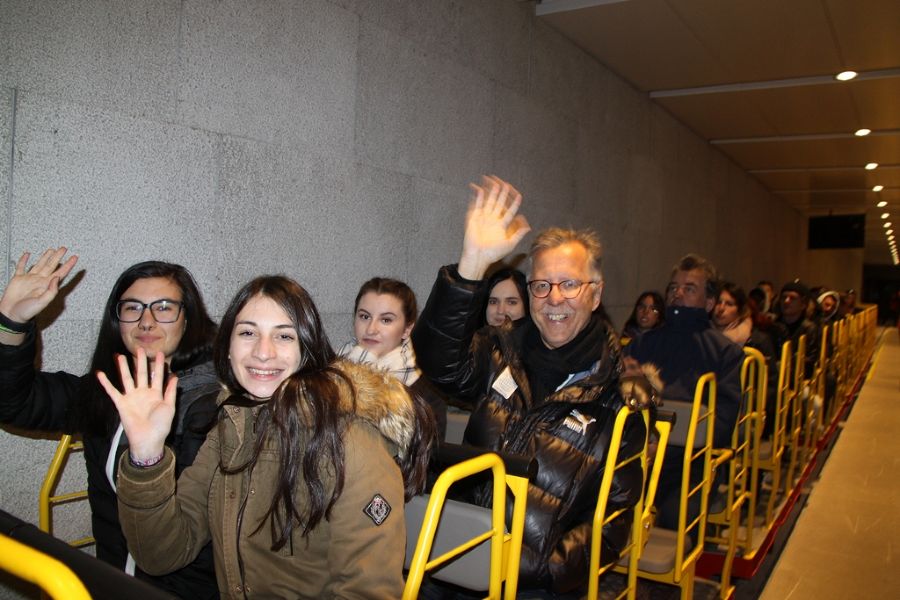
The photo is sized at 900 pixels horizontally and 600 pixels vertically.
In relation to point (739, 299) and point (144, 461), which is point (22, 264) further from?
point (739, 299)

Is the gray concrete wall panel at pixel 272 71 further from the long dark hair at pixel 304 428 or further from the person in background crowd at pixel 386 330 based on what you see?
the long dark hair at pixel 304 428

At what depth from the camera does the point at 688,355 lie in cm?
360

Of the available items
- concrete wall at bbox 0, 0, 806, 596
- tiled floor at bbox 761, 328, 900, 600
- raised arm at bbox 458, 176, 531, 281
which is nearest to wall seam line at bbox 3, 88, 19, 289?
concrete wall at bbox 0, 0, 806, 596

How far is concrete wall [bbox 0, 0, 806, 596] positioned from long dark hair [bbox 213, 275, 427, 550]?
3.81 ft

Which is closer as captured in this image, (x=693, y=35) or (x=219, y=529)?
(x=219, y=529)

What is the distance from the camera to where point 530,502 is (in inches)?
76.0

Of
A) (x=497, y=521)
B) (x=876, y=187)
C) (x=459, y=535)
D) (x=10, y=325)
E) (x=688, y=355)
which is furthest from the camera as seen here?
(x=876, y=187)

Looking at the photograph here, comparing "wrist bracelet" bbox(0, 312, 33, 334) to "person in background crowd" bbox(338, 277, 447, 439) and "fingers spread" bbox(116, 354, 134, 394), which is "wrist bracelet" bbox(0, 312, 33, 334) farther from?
"person in background crowd" bbox(338, 277, 447, 439)

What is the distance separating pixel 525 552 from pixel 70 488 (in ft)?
5.45

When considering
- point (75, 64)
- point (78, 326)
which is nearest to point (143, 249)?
point (78, 326)

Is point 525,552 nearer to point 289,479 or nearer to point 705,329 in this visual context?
point 289,479

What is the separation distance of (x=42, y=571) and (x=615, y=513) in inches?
67.2

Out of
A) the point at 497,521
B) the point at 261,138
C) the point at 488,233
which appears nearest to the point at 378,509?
the point at 497,521

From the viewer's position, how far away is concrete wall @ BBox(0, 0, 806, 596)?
223cm
